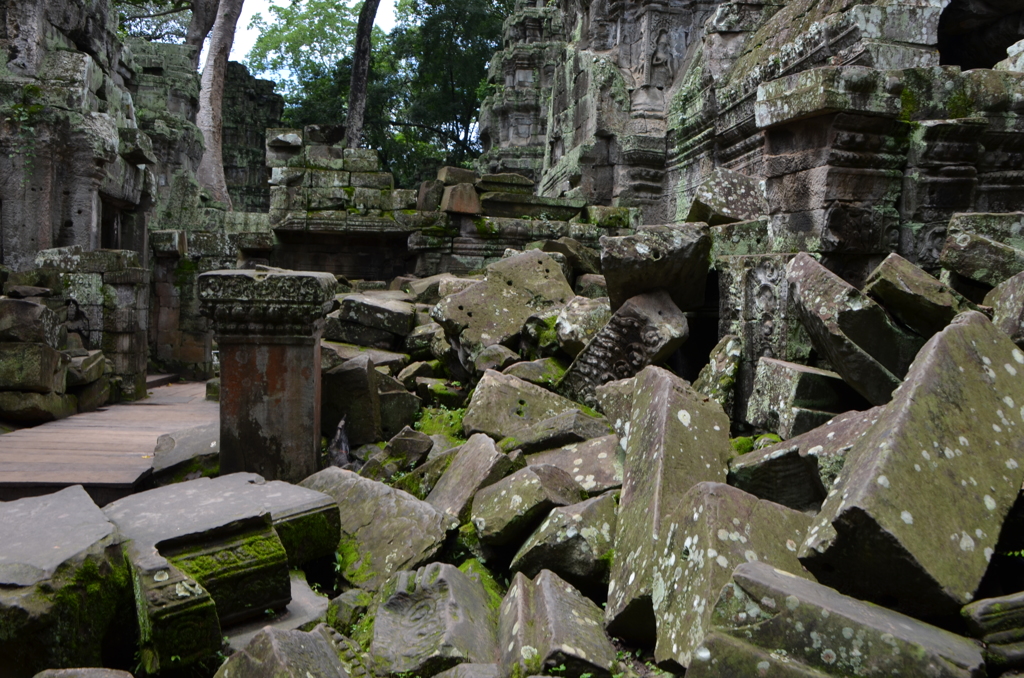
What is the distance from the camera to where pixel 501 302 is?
6.22m

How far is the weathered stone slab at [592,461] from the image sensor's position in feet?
11.1

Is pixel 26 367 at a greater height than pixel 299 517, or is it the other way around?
pixel 26 367

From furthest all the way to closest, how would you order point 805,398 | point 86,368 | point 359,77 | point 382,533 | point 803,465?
point 359,77 < point 86,368 < point 382,533 < point 805,398 < point 803,465

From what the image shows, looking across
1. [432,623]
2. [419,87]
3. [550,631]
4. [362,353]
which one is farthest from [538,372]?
[419,87]

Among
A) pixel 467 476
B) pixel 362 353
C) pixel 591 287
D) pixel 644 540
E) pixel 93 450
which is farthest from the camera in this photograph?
pixel 591 287

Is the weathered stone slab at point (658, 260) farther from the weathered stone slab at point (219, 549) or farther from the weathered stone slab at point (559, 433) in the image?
the weathered stone slab at point (219, 549)

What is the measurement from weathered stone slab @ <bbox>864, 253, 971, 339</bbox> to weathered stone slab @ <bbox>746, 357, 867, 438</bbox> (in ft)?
1.23

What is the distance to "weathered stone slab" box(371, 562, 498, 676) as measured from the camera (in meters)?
2.50

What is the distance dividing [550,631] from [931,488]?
118 cm

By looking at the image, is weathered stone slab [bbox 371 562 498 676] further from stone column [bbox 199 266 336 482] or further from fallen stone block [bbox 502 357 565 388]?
fallen stone block [bbox 502 357 565 388]

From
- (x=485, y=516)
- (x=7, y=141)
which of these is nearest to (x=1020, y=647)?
(x=485, y=516)

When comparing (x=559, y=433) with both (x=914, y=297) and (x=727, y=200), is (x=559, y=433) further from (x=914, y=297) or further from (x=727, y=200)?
(x=727, y=200)

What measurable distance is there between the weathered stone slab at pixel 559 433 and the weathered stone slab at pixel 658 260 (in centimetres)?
102

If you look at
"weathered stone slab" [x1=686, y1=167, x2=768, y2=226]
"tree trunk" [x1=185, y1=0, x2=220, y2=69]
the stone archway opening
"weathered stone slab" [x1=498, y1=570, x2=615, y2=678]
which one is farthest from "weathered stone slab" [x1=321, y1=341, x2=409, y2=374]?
"tree trunk" [x1=185, y1=0, x2=220, y2=69]
